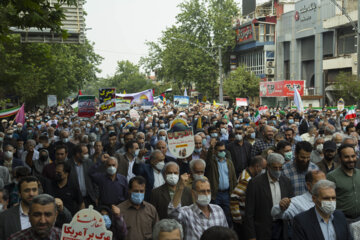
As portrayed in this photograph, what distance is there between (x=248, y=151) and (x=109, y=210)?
5667mm

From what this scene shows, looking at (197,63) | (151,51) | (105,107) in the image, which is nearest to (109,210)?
(105,107)

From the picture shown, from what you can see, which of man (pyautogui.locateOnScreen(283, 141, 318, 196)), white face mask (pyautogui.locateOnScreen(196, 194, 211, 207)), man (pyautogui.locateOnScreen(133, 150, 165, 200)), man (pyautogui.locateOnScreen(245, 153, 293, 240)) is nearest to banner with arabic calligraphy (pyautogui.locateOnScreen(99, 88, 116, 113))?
man (pyautogui.locateOnScreen(133, 150, 165, 200))

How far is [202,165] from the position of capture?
19.9 ft

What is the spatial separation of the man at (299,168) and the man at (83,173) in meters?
3.05

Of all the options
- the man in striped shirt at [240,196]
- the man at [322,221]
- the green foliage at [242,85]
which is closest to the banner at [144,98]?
the man in striped shirt at [240,196]

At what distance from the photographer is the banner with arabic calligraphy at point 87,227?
3.61m

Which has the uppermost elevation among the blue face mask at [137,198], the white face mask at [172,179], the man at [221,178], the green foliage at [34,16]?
the green foliage at [34,16]

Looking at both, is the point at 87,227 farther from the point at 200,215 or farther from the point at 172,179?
the point at 172,179

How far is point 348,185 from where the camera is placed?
5.26m

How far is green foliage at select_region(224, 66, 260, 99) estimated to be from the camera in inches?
2010

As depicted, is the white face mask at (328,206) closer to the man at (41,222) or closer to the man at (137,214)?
the man at (137,214)

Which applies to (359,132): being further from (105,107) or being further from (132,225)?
(105,107)

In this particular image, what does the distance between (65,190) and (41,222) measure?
2703 millimetres

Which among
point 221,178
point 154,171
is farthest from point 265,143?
point 154,171
